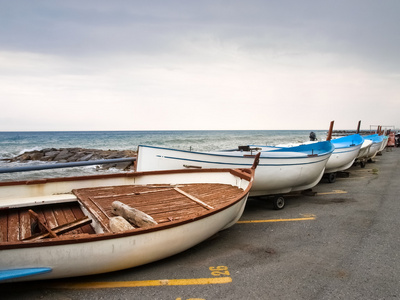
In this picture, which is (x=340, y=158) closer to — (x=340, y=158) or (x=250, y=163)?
(x=340, y=158)

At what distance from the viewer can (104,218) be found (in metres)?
4.02

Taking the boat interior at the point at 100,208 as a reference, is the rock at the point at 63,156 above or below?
below

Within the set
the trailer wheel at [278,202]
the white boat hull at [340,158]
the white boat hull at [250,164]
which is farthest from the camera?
the white boat hull at [340,158]

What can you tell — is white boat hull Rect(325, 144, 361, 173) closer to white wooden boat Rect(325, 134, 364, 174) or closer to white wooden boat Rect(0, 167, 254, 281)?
white wooden boat Rect(325, 134, 364, 174)

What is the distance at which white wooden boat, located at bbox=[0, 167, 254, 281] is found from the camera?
2998 millimetres

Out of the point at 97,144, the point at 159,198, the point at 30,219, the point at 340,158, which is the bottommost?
the point at 97,144

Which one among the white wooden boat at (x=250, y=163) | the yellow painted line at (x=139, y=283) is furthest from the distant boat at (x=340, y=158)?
the yellow painted line at (x=139, y=283)

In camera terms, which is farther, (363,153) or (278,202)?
(363,153)

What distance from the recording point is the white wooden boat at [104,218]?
9.84ft

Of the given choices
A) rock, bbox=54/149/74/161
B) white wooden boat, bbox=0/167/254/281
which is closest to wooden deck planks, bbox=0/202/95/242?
white wooden boat, bbox=0/167/254/281

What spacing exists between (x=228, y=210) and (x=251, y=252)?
0.71 m

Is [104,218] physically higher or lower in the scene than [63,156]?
higher

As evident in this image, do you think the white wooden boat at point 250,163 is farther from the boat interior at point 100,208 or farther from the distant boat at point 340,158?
the distant boat at point 340,158

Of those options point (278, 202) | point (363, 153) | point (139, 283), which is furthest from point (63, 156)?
point (139, 283)
